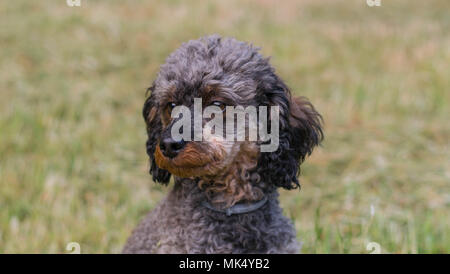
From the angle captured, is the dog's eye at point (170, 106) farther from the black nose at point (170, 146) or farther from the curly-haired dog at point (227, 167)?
the black nose at point (170, 146)

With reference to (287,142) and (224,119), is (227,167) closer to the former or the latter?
(224,119)

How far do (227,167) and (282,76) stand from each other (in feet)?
15.1

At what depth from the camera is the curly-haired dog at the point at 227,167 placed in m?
3.54

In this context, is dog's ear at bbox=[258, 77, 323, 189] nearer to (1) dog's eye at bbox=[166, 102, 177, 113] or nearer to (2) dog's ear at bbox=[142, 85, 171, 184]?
(1) dog's eye at bbox=[166, 102, 177, 113]

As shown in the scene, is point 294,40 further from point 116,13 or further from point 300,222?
point 300,222

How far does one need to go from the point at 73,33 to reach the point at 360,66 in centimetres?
521

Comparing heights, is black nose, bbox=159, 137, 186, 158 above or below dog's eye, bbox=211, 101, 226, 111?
below

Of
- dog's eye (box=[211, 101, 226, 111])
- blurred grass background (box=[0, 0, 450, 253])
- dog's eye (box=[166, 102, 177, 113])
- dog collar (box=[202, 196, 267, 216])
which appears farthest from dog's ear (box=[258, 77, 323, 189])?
blurred grass background (box=[0, 0, 450, 253])

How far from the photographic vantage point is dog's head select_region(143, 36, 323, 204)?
3432 mm

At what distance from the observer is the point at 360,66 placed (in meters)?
9.55

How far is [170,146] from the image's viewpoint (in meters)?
3.30

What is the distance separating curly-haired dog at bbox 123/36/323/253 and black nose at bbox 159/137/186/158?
144 mm

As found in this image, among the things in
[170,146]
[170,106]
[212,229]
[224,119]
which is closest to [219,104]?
[224,119]
